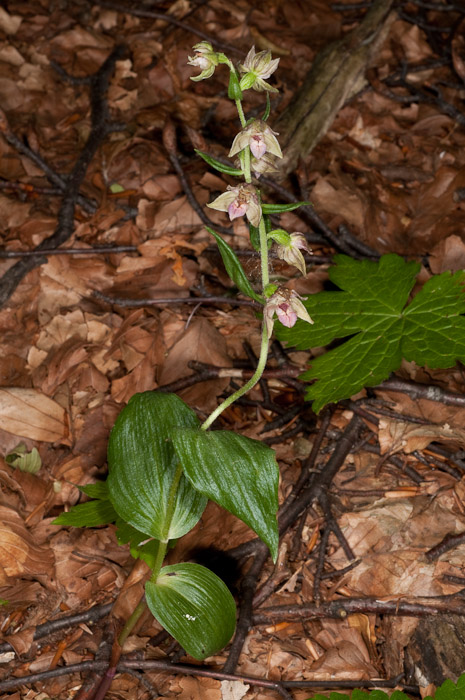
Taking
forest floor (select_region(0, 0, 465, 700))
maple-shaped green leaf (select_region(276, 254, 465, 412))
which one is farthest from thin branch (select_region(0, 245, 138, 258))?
maple-shaped green leaf (select_region(276, 254, 465, 412))

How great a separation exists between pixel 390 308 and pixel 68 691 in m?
1.86

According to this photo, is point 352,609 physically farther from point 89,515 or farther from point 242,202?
point 242,202

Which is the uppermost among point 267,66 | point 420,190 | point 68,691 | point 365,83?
point 267,66

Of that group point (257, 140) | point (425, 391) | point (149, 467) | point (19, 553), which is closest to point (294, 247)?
point (257, 140)

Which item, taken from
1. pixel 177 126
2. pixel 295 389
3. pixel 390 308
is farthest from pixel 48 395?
pixel 177 126

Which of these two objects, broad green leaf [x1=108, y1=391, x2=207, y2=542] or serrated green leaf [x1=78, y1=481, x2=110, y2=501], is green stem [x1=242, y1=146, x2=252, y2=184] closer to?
broad green leaf [x1=108, y1=391, x2=207, y2=542]

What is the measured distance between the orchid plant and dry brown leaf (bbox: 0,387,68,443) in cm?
63

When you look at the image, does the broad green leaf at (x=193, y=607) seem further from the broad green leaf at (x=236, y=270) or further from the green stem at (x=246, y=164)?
the green stem at (x=246, y=164)

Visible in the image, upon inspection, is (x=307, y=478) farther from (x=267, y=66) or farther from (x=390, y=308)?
(x=267, y=66)

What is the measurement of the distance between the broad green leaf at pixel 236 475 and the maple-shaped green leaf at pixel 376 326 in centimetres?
63

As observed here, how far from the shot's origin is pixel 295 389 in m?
3.12

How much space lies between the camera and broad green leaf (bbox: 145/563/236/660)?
2.05 meters

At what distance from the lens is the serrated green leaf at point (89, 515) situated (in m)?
2.38

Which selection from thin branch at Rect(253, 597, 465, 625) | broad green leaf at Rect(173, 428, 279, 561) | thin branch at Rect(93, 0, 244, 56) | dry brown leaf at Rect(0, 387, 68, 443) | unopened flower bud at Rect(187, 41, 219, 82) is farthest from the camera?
thin branch at Rect(93, 0, 244, 56)
